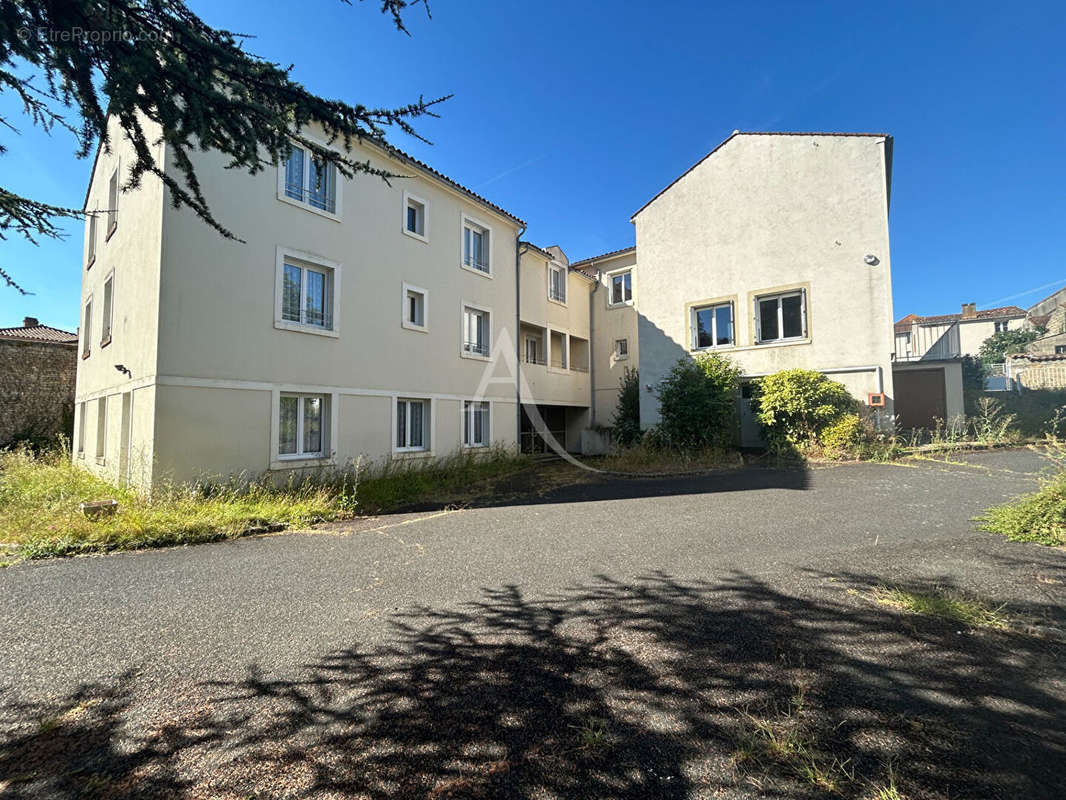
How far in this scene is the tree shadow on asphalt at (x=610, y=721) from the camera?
1.87 metres

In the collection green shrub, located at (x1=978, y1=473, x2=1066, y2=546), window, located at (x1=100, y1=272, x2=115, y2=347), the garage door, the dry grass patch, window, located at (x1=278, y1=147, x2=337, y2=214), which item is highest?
window, located at (x1=278, y1=147, x2=337, y2=214)

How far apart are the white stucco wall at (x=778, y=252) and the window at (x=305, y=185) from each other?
9.58 m

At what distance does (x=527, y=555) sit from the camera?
16.8 ft

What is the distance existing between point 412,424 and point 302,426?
3082 millimetres

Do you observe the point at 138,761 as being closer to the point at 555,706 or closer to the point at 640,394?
the point at 555,706

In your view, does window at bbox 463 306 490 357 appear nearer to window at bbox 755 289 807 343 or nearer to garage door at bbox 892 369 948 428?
window at bbox 755 289 807 343

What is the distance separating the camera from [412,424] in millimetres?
12570

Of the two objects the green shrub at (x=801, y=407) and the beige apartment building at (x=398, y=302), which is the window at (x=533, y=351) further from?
the green shrub at (x=801, y=407)

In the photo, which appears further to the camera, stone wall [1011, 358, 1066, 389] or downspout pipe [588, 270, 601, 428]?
downspout pipe [588, 270, 601, 428]

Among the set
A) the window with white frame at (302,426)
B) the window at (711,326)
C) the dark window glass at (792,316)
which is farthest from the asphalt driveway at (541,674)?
the window at (711,326)

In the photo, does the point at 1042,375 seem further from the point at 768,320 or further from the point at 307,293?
the point at 307,293

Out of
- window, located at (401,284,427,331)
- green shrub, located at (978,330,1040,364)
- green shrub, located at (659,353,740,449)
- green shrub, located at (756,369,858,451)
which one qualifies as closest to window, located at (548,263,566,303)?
window, located at (401,284,427,331)

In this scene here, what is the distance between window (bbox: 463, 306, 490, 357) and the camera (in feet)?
47.2

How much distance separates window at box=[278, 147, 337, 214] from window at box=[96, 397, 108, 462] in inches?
259
